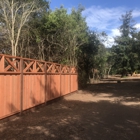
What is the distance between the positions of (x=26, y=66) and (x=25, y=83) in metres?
0.70

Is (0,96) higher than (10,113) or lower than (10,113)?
higher

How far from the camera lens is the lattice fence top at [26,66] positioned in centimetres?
582

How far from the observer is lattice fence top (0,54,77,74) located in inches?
229

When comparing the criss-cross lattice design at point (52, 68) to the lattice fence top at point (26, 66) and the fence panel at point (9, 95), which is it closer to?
the lattice fence top at point (26, 66)

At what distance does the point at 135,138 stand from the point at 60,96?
7345 mm

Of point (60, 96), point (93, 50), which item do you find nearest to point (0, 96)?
point (60, 96)

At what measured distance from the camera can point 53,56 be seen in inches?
733

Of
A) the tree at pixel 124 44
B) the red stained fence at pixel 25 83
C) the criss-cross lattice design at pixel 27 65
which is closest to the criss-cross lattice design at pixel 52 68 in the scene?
the red stained fence at pixel 25 83

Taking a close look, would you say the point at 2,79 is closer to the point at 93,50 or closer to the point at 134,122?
the point at 134,122

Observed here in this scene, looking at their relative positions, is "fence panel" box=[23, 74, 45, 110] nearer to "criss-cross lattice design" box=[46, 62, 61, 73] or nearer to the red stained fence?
the red stained fence

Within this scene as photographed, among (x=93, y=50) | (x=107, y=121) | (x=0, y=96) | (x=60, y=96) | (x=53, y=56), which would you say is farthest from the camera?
(x=93, y=50)

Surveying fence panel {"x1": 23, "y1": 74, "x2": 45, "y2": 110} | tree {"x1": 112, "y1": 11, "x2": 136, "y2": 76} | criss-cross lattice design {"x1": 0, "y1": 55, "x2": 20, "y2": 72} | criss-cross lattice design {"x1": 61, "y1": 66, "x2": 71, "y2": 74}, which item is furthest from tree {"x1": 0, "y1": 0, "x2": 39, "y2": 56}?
tree {"x1": 112, "y1": 11, "x2": 136, "y2": 76}

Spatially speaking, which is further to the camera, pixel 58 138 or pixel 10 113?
pixel 10 113

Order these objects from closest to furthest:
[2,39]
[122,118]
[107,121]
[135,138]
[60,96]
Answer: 1. [135,138]
2. [107,121]
3. [122,118]
4. [60,96]
5. [2,39]
